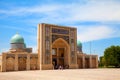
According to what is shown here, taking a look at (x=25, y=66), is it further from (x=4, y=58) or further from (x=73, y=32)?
(x=73, y=32)

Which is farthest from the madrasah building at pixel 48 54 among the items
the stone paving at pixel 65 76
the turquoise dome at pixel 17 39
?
the stone paving at pixel 65 76

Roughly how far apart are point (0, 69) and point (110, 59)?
2596cm

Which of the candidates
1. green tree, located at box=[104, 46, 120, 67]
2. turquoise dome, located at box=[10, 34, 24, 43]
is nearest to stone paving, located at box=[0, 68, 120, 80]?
turquoise dome, located at box=[10, 34, 24, 43]

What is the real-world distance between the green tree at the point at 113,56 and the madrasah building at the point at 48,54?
Answer: 279 cm

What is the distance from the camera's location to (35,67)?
46531mm

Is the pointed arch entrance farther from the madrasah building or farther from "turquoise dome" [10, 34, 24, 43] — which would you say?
"turquoise dome" [10, 34, 24, 43]

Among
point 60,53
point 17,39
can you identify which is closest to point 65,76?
point 60,53

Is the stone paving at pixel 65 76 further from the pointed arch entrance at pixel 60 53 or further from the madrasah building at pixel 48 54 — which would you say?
the pointed arch entrance at pixel 60 53

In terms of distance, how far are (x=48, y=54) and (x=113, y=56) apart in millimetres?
16760

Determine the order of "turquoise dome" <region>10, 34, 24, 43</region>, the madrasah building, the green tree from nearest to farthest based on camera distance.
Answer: the madrasah building, "turquoise dome" <region>10, 34, 24, 43</region>, the green tree

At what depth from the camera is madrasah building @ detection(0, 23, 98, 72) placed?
43.6 meters

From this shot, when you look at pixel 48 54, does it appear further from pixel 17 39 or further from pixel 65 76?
pixel 65 76

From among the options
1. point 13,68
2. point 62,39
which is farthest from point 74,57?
point 13,68

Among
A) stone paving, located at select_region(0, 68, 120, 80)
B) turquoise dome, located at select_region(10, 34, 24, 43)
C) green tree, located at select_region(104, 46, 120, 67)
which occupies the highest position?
turquoise dome, located at select_region(10, 34, 24, 43)
